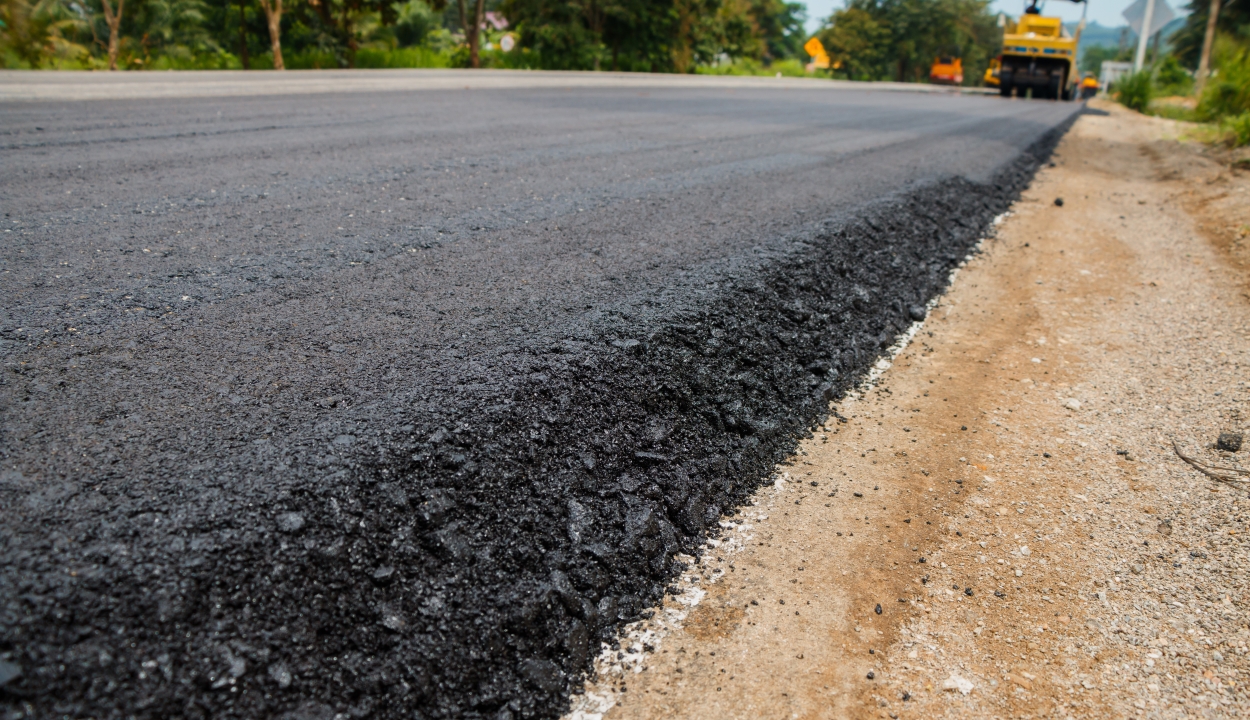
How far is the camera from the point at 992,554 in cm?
261

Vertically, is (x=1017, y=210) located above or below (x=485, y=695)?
above

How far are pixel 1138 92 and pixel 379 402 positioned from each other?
30699 millimetres

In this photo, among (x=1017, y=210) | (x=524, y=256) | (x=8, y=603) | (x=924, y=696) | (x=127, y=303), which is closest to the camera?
(x=8, y=603)

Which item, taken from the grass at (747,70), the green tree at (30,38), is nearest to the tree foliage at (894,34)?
the grass at (747,70)

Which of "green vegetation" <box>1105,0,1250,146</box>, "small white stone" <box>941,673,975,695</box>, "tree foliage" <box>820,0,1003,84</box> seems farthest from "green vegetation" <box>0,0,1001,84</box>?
"small white stone" <box>941,673,975,695</box>

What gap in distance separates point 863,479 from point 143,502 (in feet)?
8.11


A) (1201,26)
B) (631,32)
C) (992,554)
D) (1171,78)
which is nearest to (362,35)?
(631,32)

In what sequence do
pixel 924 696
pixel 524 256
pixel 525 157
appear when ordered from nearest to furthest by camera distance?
pixel 924 696 < pixel 524 256 < pixel 525 157

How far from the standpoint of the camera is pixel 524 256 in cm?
384

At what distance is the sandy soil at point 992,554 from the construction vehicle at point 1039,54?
22.7 meters

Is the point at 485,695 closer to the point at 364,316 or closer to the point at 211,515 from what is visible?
the point at 211,515

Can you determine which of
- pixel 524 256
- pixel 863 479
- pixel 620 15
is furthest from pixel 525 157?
pixel 620 15

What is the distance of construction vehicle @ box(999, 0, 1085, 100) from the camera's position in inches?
914

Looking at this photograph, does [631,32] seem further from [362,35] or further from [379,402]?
[379,402]
